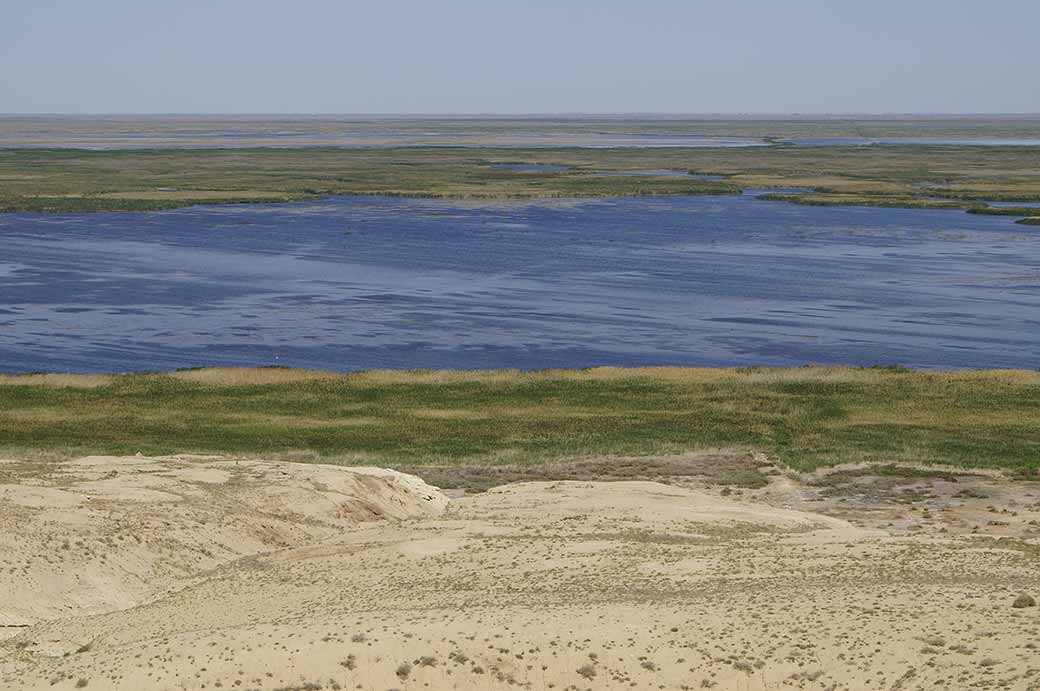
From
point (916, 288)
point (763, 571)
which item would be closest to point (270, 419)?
point (763, 571)

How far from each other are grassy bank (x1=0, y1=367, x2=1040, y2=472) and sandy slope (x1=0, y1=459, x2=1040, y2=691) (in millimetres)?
6188

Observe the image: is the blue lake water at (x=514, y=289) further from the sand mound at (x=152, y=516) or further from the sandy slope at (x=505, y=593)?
the sandy slope at (x=505, y=593)

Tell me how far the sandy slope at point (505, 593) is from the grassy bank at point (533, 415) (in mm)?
6188

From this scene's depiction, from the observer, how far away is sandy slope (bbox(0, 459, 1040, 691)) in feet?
70.6

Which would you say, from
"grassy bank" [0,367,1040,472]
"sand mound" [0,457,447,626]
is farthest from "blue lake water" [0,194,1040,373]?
"sand mound" [0,457,447,626]

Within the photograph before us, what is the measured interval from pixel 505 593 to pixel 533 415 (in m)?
22.3

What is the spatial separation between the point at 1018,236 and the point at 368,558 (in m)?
89.0

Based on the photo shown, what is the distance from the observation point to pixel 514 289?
82.1m

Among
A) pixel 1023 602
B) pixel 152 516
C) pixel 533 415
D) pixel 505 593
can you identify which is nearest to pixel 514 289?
pixel 533 415

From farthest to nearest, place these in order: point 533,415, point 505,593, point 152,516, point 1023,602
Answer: point 533,415, point 152,516, point 505,593, point 1023,602

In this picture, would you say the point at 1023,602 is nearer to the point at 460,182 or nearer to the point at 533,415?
the point at 533,415

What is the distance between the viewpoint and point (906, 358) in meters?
61.8

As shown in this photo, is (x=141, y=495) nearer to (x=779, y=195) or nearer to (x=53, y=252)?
(x=53, y=252)

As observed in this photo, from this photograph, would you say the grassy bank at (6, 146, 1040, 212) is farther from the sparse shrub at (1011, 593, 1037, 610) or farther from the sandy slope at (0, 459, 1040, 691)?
the sparse shrub at (1011, 593, 1037, 610)
